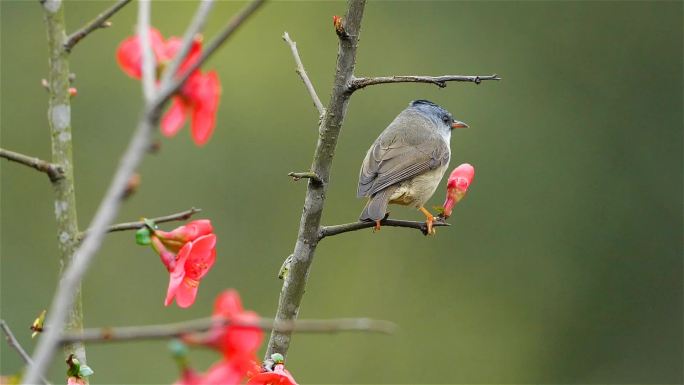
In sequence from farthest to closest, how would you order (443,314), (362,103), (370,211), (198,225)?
(443,314) < (362,103) < (370,211) < (198,225)

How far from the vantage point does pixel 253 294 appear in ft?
34.8

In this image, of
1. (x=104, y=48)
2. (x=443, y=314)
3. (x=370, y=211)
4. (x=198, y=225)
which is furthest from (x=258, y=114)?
(x=198, y=225)

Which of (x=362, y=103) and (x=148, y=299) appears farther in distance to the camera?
(x=362, y=103)

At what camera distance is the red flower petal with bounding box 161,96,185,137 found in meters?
1.63

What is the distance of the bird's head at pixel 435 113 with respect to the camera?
6.30m

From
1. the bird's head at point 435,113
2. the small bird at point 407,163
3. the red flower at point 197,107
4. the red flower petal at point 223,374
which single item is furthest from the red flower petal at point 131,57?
the bird's head at point 435,113

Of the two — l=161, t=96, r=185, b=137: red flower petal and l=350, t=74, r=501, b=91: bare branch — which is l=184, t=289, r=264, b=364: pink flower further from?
l=350, t=74, r=501, b=91: bare branch

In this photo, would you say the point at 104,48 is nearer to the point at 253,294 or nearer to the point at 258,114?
the point at 258,114

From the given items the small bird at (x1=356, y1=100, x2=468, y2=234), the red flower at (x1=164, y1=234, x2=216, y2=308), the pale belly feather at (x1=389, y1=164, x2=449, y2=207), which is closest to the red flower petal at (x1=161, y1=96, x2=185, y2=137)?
the red flower at (x1=164, y1=234, x2=216, y2=308)

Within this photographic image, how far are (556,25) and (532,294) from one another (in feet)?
12.4

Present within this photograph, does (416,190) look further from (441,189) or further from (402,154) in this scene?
(441,189)

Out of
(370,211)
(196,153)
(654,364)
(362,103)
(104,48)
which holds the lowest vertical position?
(654,364)

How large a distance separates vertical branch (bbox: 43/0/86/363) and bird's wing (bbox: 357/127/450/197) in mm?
2779

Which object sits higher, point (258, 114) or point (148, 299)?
point (258, 114)
